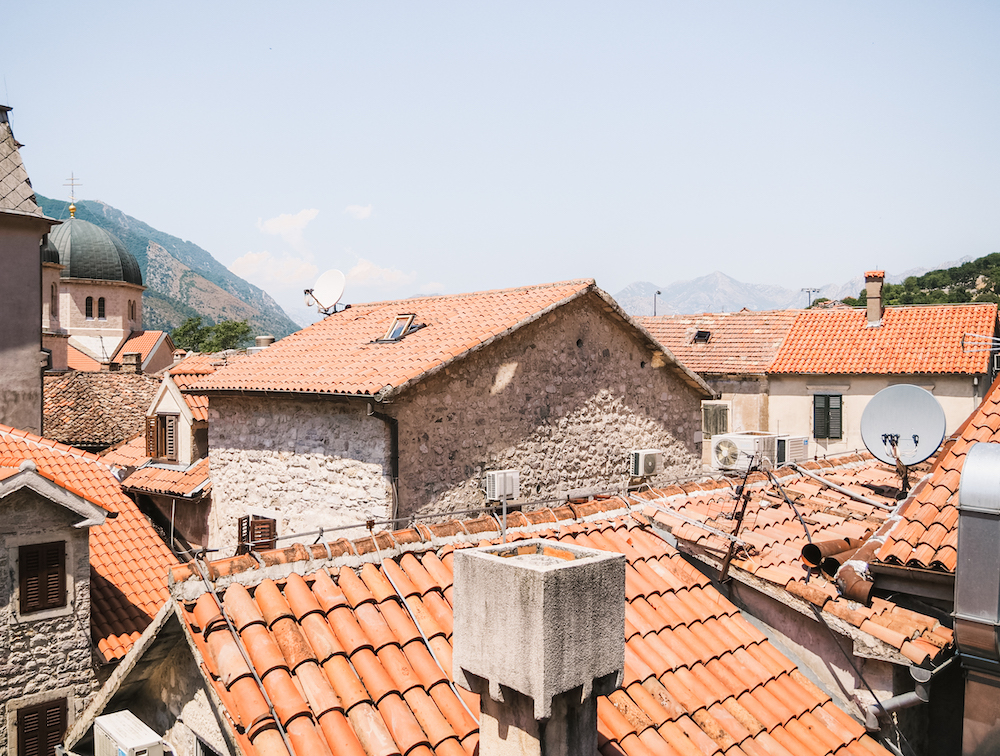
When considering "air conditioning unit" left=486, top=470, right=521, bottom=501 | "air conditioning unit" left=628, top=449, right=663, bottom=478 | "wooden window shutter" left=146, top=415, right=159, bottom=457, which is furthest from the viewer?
"wooden window shutter" left=146, top=415, right=159, bottom=457

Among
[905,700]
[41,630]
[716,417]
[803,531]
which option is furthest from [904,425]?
[716,417]

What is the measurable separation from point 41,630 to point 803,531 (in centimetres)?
1073

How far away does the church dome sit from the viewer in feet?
186

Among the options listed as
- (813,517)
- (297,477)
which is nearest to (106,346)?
(297,477)

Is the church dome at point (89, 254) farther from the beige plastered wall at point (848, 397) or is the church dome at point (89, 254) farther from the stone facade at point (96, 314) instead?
the beige plastered wall at point (848, 397)

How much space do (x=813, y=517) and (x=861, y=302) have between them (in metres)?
55.8

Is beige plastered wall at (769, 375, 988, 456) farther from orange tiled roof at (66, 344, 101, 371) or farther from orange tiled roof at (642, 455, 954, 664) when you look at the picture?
orange tiled roof at (66, 344, 101, 371)

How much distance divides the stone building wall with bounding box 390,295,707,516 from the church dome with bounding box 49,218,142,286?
53877mm

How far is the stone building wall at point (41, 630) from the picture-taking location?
10.7 metres

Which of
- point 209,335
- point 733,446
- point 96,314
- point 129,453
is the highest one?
point 209,335

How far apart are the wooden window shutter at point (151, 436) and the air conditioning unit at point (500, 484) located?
37.9 ft

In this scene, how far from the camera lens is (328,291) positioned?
19.4 meters

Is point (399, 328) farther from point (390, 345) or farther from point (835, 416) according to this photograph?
point (835, 416)

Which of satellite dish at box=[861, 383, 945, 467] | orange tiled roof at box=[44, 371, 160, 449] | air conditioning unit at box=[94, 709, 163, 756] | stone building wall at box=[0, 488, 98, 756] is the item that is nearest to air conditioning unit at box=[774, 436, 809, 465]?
satellite dish at box=[861, 383, 945, 467]
